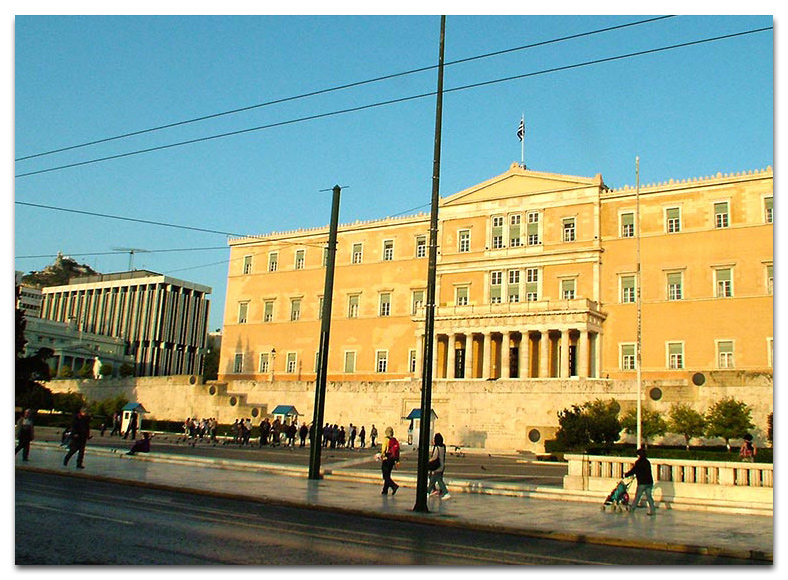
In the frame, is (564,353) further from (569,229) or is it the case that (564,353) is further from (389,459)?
(389,459)

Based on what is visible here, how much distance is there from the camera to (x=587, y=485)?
20031 millimetres

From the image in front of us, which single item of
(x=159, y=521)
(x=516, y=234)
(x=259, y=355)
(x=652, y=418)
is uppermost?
(x=516, y=234)

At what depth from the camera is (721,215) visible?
159 ft

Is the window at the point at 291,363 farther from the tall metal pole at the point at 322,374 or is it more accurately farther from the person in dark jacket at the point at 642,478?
the person in dark jacket at the point at 642,478

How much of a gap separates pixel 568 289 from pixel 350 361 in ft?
63.7

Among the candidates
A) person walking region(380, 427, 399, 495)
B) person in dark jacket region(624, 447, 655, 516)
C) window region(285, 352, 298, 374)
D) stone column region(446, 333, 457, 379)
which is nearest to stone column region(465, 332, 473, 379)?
stone column region(446, 333, 457, 379)

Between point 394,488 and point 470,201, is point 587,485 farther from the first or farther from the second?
point 470,201

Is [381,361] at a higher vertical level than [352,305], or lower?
lower

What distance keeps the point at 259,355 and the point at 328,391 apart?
55.4ft

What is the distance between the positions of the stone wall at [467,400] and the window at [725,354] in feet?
25.4

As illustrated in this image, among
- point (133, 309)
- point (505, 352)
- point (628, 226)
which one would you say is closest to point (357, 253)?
point (505, 352)

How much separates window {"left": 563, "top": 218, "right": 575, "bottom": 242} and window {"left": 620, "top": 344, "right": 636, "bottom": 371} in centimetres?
857

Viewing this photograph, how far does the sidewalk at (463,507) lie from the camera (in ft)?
41.9

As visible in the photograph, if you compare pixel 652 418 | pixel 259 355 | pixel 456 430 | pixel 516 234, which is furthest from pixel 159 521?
pixel 259 355
